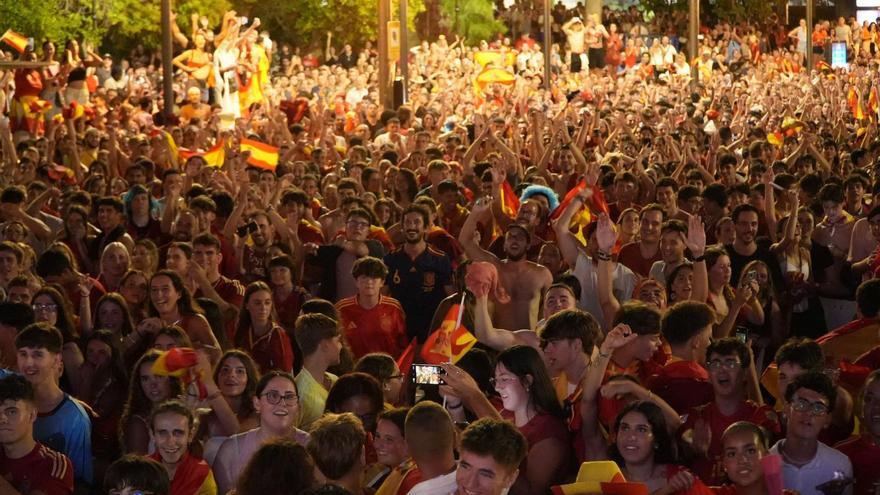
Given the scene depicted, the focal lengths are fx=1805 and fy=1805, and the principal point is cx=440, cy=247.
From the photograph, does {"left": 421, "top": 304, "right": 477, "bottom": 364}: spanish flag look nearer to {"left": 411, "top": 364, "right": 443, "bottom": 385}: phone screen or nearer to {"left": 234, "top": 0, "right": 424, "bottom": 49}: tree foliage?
{"left": 411, "top": 364, "right": 443, "bottom": 385}: phone screen

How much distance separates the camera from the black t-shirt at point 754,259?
1180 centimetres

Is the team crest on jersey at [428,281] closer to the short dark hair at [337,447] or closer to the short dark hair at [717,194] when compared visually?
the short dark hair at [717,194]

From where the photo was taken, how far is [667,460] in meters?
7.00

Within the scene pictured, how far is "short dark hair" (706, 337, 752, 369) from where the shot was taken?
7906mm

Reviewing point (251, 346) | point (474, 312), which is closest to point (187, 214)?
point (251, 346)

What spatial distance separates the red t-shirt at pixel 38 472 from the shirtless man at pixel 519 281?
3736 mm

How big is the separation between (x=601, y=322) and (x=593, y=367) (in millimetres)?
3310

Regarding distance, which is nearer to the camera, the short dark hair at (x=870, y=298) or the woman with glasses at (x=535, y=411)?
the woman with glasses at (x=535, y=411)

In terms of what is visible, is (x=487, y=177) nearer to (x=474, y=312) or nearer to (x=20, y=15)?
(x=474, y=312)

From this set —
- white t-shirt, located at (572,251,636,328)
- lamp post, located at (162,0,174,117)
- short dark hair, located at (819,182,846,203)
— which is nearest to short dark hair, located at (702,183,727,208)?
short dark hair, located at (819,182,846,203)

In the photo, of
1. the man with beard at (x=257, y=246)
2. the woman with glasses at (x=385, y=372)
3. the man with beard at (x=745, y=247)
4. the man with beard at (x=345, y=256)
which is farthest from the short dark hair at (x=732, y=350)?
the man with beard at (x=257, y=246)

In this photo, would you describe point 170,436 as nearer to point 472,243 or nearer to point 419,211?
point 472,243

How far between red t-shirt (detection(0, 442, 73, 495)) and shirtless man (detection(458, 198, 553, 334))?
3.74 metres

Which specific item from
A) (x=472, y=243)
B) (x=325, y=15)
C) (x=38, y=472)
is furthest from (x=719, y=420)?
(x=325, y=15)
